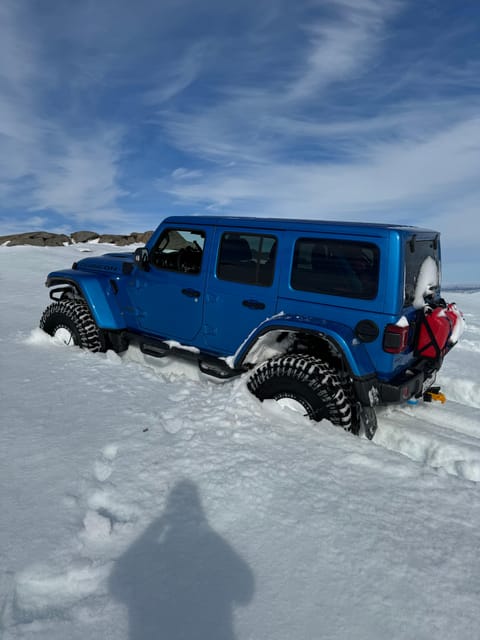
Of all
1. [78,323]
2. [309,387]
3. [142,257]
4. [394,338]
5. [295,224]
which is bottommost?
[309,387]

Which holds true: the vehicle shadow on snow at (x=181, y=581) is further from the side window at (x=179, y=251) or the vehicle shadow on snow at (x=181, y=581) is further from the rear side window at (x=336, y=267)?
the side window at (x=179, y=251)

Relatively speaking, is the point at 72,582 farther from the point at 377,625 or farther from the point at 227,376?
the point at 227,376

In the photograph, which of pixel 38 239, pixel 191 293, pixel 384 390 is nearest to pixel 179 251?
pixel 191 293

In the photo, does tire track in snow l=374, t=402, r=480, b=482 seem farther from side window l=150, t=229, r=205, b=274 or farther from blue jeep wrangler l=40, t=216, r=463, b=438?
side window l=150, t=229, r=205, b=274

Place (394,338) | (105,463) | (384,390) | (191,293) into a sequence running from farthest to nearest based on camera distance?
1. (191,293)
2. (384,390)
3. (394,338)
4. (105,463)

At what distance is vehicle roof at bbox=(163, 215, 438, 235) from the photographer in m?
3.42

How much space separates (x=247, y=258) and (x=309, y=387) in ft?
4.45

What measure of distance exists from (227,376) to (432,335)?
6.14 ft

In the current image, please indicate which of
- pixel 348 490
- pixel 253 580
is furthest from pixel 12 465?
pixel 348 490

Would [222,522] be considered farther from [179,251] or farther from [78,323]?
[78,323]

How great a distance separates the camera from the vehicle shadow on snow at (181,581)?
167 cm

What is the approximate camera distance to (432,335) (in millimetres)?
3564

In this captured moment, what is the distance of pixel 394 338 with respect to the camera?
10.8ft

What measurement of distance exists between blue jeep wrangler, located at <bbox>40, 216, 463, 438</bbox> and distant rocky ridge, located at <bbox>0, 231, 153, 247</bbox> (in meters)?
20.1
